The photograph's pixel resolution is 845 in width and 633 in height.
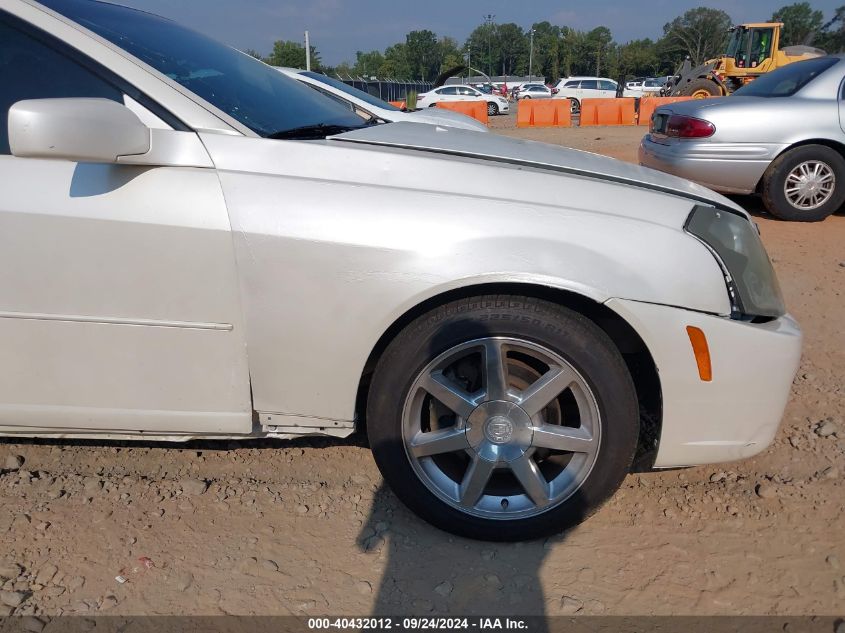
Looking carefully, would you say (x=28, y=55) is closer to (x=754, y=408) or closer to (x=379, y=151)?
(x=379, y=151)

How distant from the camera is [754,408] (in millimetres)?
2098

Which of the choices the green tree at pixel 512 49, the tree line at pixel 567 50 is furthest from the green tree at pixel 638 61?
the green tree at pixel 512 49

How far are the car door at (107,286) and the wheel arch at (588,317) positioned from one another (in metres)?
0.45

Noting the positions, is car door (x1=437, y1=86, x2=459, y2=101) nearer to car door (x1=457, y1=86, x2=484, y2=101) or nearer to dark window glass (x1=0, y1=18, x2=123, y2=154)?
car door (x1=457, y1=86, x2=484, y2=101)

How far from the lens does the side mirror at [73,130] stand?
1792 millimetres

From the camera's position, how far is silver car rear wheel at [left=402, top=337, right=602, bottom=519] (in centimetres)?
206

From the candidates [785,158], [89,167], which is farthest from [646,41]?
[89,167]

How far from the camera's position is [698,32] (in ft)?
234

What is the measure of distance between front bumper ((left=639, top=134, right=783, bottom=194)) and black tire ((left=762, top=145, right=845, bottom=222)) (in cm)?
10

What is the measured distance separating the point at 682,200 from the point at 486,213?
28.1 inches

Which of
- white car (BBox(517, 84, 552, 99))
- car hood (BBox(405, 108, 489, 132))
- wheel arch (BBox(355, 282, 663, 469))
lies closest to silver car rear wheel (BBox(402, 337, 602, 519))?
wheel arch (BBox(355, 282, 663, 469))

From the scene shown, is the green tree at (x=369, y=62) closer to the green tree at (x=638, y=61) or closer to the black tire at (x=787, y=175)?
the green tree at (x=638, y=61)

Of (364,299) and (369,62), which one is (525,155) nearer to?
(364,299)

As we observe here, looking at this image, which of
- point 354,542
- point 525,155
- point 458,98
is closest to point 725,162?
point 525,155
